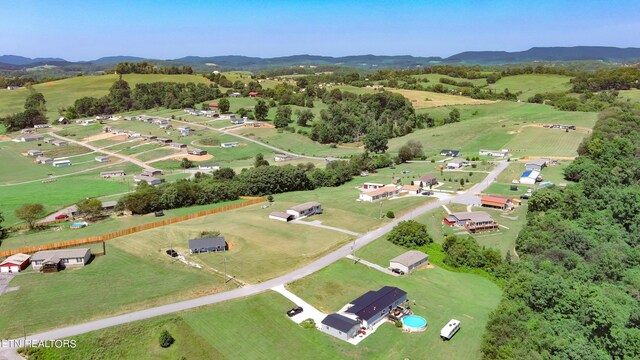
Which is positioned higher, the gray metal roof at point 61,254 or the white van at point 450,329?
the gray metal roof at point 61,254

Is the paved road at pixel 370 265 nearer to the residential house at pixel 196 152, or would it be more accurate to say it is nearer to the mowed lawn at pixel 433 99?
the residential house at pixel 196 152

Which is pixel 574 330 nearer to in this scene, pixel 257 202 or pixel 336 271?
pixel 336 271

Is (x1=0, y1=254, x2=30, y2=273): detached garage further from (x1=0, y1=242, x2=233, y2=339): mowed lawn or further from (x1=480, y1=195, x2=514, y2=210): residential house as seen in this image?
(x1=480, y1=195, x2=514, y2=210): residential house

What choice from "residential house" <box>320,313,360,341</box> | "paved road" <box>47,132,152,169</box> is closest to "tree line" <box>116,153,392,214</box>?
"paved road" <box>47,132,152,169</box>

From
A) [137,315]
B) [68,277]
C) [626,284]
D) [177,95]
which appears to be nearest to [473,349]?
[626,284]

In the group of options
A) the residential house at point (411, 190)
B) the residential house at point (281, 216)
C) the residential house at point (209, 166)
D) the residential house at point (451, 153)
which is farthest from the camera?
the residential house at point (451, 153)

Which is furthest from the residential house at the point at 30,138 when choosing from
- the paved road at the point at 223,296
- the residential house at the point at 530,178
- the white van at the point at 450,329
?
the white van at the point at 450,329

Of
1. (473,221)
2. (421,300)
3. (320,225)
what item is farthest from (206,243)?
(473,221)
